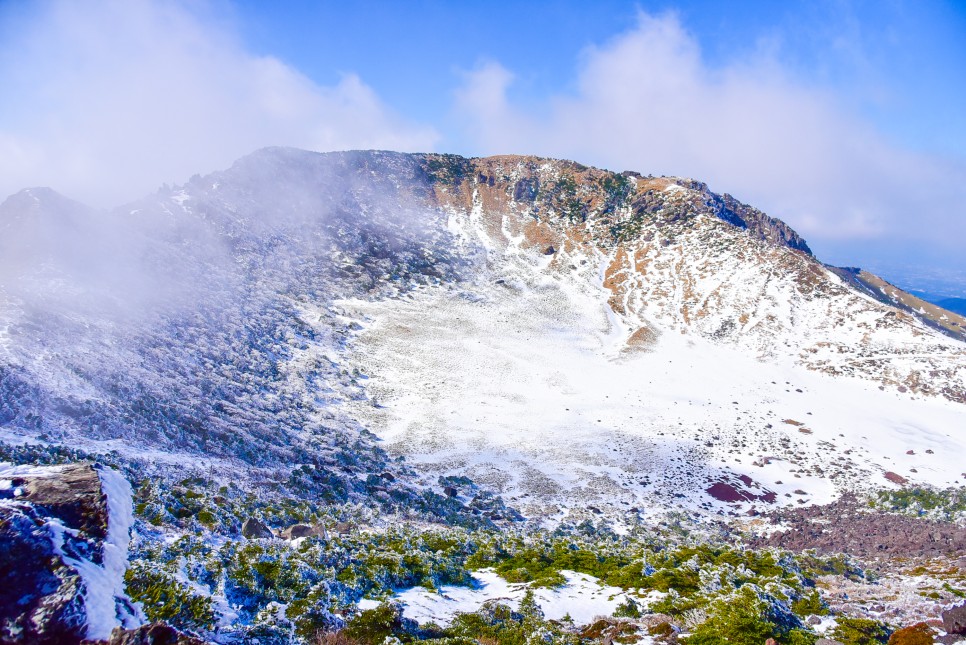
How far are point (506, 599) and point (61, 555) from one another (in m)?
12.8

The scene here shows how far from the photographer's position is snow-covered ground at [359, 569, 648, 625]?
14805 millimetres

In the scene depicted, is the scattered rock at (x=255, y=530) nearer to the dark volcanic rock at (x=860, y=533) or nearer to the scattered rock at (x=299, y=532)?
the scattered rock at (x=299, y=532)

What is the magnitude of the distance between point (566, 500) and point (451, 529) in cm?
1223

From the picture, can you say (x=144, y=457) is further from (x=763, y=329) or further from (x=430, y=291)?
(x=763, y=329)

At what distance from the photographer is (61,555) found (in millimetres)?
8211

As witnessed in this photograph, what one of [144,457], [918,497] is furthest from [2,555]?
[918,497]

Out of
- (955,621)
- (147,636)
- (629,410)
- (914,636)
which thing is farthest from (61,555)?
(629,410)

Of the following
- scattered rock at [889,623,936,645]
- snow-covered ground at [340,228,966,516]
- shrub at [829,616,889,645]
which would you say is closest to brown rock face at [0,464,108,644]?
shrub at [829,616,889,645]

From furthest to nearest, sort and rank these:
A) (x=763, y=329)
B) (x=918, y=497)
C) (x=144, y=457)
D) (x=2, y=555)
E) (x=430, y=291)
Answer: (x=430, y=291), (x=763, y=329), (x=918, y=497), (x=144, y=457), (x=2, y=555)

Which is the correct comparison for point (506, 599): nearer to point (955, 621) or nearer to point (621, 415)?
point (955, 621)

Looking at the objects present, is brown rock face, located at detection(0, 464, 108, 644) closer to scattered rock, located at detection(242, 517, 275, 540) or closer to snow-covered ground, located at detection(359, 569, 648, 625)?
snow-covered ground, located at detection(359, 569, 648, 625)

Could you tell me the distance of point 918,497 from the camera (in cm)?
3762

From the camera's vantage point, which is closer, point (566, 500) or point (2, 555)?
point (2, 555)

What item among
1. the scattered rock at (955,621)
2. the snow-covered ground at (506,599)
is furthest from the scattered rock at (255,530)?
the scattered rock at (955,621)
